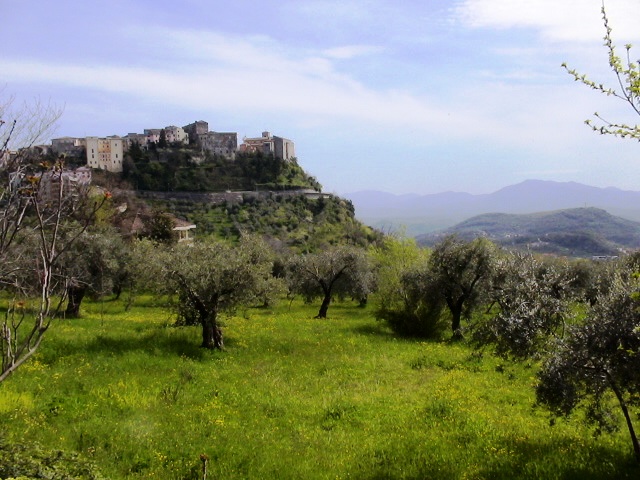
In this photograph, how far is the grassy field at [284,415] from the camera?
10.2 metres

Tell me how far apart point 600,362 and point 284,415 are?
27.3 feet

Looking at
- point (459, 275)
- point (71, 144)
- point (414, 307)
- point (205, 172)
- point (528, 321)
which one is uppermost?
point (71, 144)

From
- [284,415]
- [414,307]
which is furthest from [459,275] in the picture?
[284,415]

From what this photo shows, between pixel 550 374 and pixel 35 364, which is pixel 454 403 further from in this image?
pixel 35 364

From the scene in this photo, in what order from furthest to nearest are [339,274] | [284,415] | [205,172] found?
1. [205,172]
2. [339,274]
3. [284,415]

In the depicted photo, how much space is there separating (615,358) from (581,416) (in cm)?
650

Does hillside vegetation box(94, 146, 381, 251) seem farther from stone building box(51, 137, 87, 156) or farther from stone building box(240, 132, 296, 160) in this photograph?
stone building box(51, 137, 87, 156)

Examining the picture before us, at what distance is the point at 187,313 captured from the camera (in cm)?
2361

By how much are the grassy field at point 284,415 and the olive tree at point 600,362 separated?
1.35 metres

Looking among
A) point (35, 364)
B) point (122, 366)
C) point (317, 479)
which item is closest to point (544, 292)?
point (317, 479)

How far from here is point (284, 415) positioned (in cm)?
1361

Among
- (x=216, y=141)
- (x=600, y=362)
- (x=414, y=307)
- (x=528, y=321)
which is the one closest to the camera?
(x=600, y=362)

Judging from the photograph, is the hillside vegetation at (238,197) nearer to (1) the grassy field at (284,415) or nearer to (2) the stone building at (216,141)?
(2) the stone building at (216,141)

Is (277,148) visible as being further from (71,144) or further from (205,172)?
(71,144)
